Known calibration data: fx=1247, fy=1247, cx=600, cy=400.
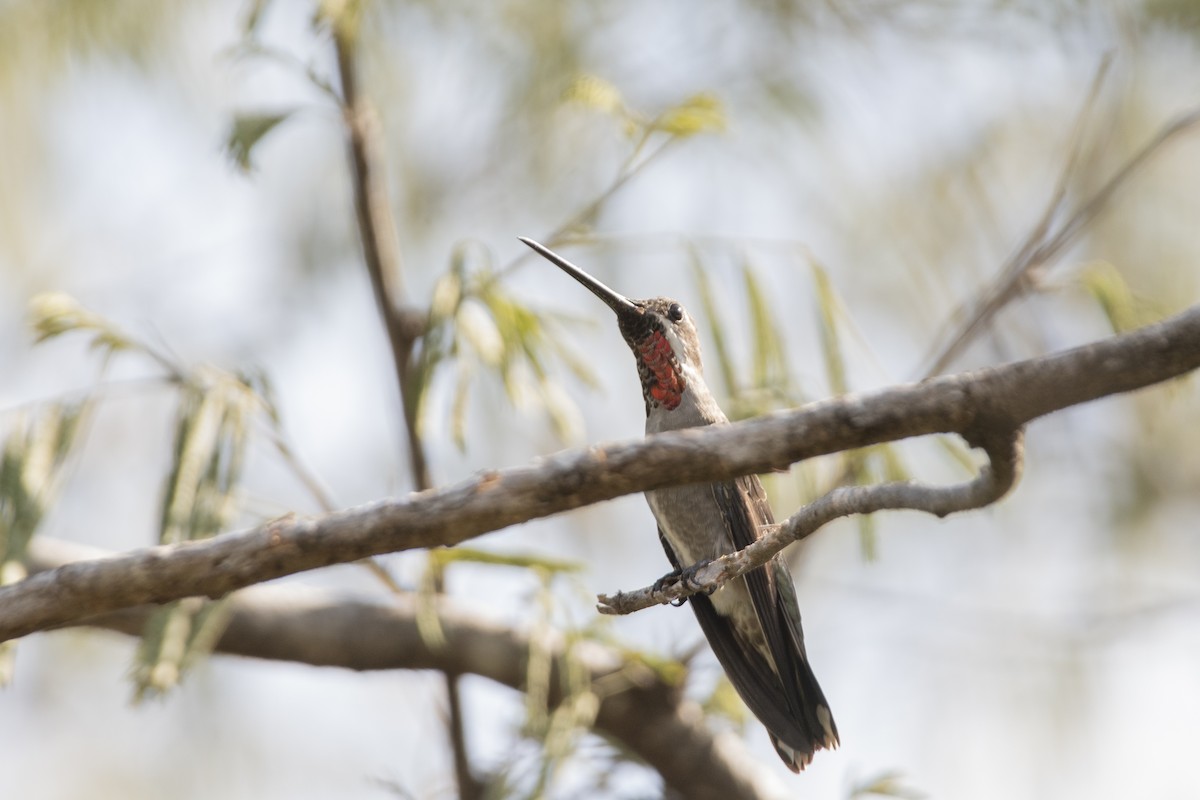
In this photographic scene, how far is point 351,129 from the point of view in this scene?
306 cm

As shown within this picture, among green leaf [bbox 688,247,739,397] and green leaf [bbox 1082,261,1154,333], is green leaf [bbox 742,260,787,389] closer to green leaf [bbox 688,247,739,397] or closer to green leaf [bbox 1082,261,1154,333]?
green leaf [bbox 688,247,739,397]

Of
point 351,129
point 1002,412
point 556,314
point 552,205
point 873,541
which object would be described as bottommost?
point 1002,412

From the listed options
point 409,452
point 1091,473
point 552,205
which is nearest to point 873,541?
point 409,452

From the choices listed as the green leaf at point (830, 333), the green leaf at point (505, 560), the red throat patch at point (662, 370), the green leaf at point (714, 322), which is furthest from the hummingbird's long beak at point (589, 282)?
the green leaf at point (505, 560)

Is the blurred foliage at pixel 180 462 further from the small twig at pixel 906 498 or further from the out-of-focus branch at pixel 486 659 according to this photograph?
the small twig at pixel 906 498

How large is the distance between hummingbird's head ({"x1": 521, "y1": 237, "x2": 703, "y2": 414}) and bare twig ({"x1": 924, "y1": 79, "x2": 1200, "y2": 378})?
2.02 feet

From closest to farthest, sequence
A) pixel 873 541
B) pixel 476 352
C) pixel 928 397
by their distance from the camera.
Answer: pixel 928 397 < pixel 873 541 < pixel 476 352

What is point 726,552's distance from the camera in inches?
116

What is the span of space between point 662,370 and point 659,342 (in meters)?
0.10

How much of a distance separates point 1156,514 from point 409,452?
3430 mm

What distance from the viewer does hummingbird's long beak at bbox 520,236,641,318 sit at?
2797 mm

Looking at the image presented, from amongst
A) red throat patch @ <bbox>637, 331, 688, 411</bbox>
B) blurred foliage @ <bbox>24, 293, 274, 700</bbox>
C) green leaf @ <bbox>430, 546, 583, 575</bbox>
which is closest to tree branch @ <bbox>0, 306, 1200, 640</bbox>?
blurred foliage @ <bbox>24, 293, 274, 700</bbox>

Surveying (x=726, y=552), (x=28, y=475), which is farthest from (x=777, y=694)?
(x=28, y=475)

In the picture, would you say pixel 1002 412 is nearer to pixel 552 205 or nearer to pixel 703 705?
pixel 703 705
